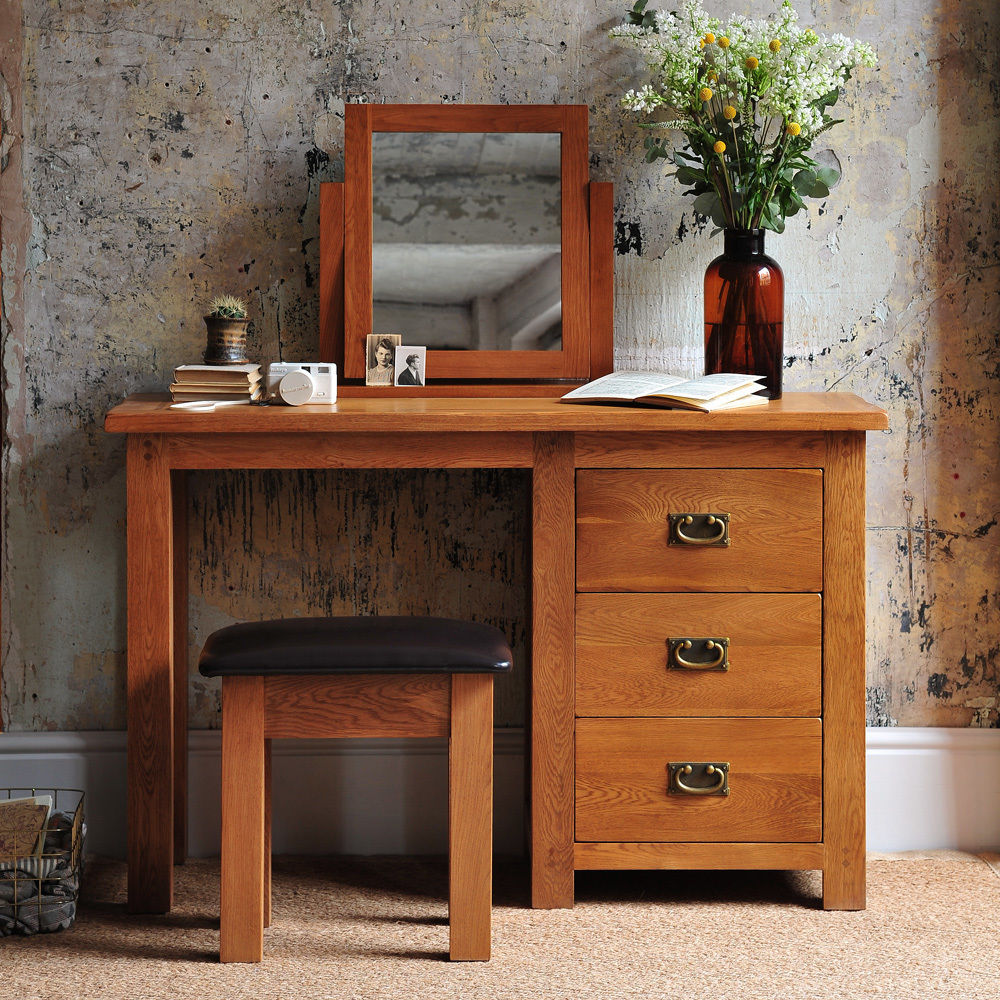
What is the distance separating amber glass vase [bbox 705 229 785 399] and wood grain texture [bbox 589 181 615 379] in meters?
0.22

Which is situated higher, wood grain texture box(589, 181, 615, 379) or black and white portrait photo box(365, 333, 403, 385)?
wood grain texture box(589, 181, 615, 379)

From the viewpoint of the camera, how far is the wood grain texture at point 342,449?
2014 millimetres

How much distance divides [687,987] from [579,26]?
1.77 metres

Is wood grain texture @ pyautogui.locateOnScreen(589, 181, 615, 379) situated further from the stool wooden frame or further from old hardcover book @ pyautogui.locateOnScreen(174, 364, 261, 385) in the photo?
the stool wooden frame

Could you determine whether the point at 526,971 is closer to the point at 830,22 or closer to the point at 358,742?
the point at 358,742

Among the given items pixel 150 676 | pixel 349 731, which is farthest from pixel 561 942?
pixel 150 676

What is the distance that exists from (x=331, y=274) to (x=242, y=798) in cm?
102

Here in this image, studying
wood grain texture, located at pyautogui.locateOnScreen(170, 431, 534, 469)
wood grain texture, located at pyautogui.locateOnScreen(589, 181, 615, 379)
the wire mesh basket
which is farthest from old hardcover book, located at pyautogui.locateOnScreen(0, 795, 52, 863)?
wood grain texture, located at pyautogui.locateOnScreen(589, 181, 615, 379)

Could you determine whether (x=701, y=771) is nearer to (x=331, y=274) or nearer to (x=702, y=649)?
(x=702, y=649)

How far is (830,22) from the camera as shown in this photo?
92.5 inches

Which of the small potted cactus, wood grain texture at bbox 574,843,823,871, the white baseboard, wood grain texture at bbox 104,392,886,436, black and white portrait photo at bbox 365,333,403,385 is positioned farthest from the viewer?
the white baseboard

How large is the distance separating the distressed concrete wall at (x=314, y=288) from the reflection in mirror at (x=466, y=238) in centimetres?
13

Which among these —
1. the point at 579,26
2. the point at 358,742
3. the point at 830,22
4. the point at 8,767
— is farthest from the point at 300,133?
the point at 8,767

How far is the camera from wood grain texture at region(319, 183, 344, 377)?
7.51 feet
